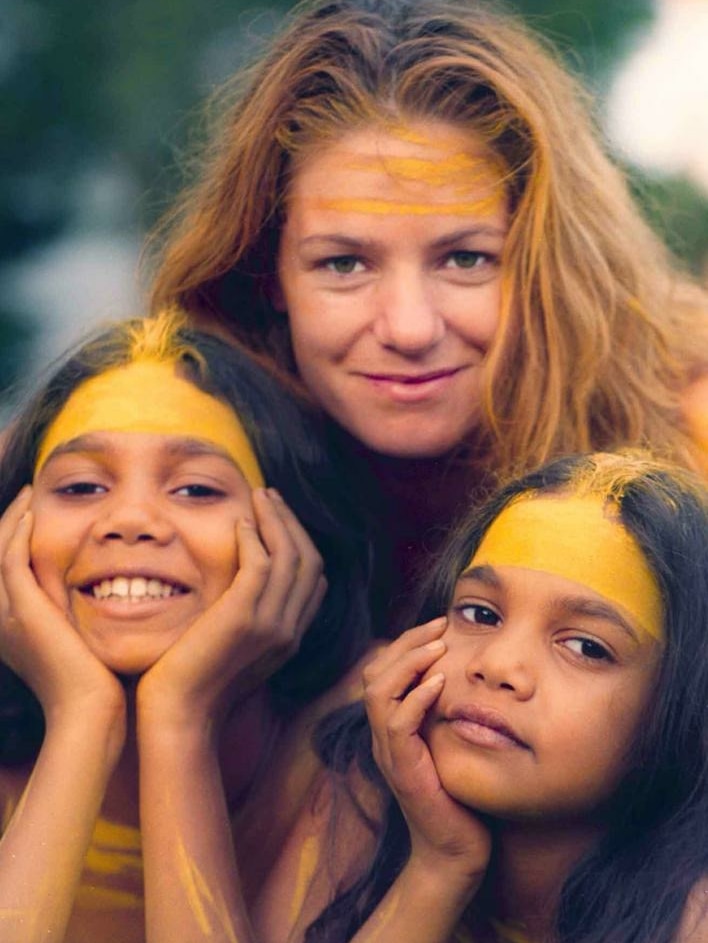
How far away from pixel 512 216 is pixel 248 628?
32.0 inches

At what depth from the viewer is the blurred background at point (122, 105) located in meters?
2.80

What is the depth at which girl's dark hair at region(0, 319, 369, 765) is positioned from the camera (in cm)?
263

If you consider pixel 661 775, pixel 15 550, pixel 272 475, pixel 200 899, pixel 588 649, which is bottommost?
pixel 200 899

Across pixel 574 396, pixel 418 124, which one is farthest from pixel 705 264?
pixel 418 124

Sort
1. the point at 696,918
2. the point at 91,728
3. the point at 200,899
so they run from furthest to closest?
the point at 91,728, the point at 200,899, the point at 696,918

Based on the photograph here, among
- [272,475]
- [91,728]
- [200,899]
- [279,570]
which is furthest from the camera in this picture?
[272,475]

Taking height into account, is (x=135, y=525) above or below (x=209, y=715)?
above

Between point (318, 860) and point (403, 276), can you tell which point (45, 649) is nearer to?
point (318, 860)

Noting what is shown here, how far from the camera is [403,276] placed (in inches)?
Result: 102

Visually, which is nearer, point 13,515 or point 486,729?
point 486,729

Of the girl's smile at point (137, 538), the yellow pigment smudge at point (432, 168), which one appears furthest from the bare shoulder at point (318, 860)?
the yellow pigment smudge at point (432, 168)

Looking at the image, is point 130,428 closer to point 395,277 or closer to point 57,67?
point 395,277

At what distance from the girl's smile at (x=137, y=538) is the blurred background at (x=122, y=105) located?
0.37m

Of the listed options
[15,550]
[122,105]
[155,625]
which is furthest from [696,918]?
[122,105]
